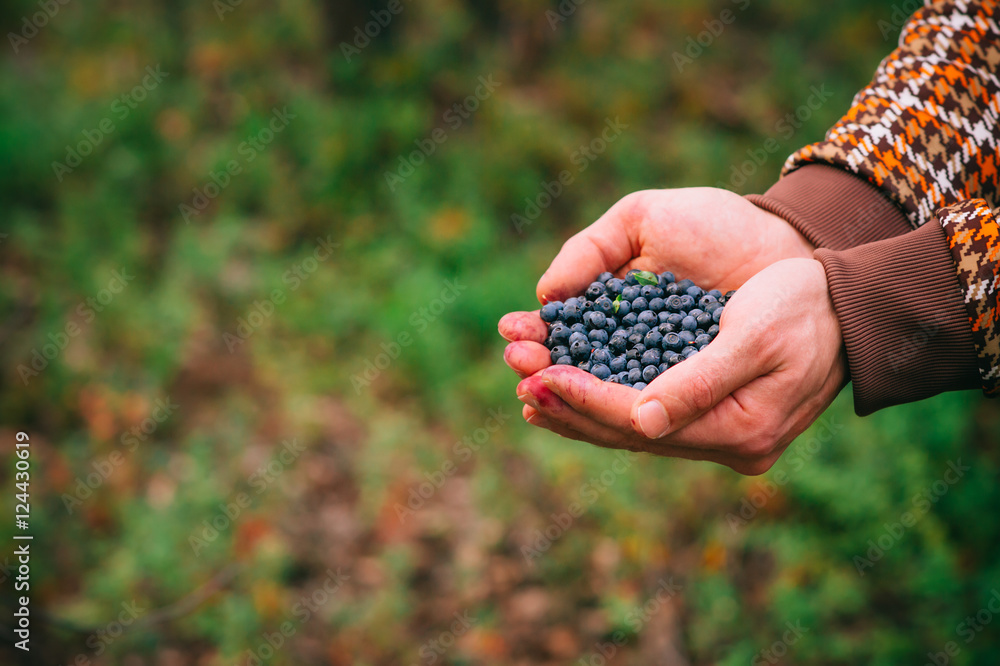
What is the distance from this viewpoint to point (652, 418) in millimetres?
1593

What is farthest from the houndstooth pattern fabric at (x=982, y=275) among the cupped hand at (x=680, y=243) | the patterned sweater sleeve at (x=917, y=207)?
the cupped hand at (x=680, y=243)

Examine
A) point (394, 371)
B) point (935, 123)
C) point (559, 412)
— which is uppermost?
point (935, 123)

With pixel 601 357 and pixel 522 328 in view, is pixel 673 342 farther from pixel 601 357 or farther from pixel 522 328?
pixel 522 328

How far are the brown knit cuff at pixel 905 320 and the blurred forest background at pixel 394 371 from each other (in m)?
1.36

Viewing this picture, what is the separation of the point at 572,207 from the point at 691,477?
2782 mm

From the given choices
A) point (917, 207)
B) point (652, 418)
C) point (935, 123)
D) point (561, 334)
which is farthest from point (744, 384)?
point (935, 123)

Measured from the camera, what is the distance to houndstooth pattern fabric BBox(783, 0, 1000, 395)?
6.57ft

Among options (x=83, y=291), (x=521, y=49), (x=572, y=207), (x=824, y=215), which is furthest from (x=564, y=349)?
(x=521, y=49)

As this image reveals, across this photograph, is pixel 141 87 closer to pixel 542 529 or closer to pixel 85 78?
pixel 85 78

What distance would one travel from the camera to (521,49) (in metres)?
6.36

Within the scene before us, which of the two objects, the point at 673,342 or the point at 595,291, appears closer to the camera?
the point at 673,342

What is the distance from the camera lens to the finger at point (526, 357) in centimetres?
191

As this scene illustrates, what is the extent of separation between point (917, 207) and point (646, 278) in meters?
0.83

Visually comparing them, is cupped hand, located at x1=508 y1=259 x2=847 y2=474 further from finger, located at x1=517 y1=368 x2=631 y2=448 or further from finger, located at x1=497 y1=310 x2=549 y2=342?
finger, located at x1=497 y1=310 x2=549 y2=342
